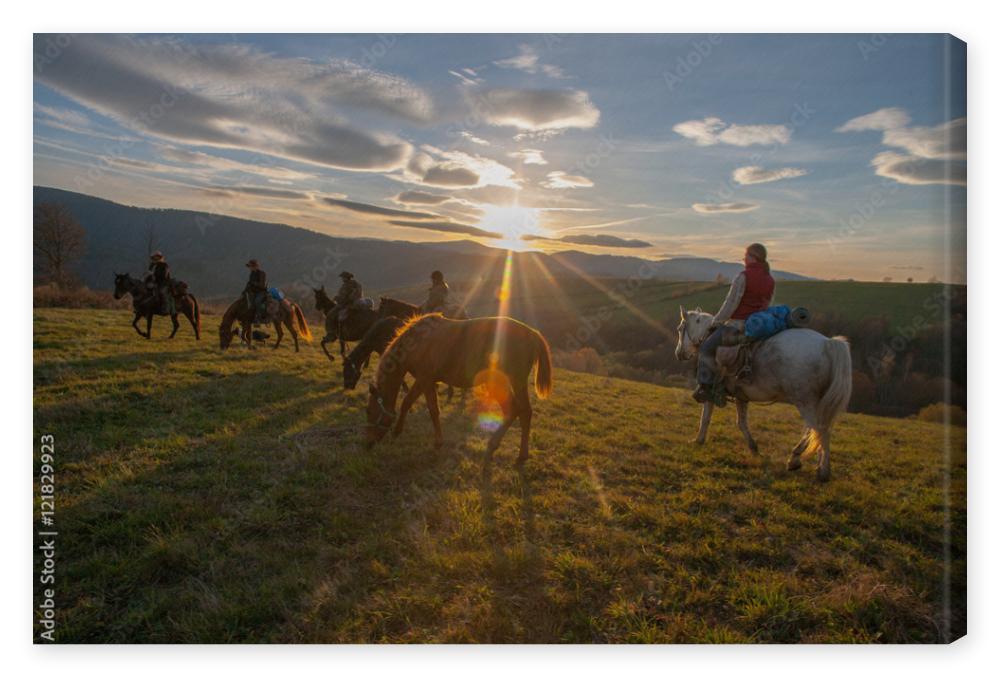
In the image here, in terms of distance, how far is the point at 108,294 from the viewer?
21.7m

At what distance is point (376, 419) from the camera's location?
20.7ft

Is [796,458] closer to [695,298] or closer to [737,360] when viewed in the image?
[737,360]

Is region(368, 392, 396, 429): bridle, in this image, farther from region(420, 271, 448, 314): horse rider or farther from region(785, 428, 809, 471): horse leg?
region(785, 428, 809, 471): horse leg

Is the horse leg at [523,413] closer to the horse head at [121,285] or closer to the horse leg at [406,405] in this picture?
the horse leg at [406,405]

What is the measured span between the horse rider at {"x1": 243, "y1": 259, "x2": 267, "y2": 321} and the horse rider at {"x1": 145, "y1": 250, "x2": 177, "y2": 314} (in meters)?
2.70

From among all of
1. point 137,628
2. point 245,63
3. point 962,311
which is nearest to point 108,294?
point 245,63

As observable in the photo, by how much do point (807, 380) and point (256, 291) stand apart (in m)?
15.0

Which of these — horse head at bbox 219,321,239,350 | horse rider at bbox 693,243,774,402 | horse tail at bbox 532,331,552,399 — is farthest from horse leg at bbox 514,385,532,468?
horse head at bbox 219,321,239,350

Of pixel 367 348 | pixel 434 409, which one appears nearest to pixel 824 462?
pixel 434 409

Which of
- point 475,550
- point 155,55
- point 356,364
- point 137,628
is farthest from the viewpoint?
point 356,364

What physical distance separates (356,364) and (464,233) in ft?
10.3

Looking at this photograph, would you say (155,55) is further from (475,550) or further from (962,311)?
(962,311)

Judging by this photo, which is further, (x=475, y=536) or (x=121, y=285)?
(x=121, y=285)

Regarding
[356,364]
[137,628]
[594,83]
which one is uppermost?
[594,83]
